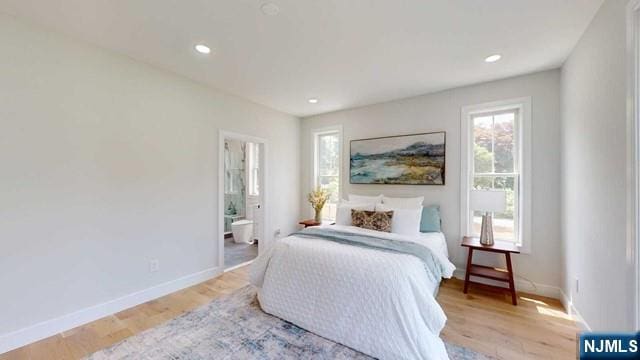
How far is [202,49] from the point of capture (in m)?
2.38

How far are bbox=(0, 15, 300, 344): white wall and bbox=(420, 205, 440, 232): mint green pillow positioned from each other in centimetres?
285

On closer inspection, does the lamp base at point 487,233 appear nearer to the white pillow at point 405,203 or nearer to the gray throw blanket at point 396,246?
the white pillow at point 405,203

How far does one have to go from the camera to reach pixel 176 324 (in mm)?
2254

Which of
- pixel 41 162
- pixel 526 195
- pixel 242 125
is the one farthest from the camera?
pixel 242 125

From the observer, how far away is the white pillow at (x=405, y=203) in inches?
133

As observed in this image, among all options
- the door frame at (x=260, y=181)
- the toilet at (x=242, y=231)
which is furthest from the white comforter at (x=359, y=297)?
the toilet at (x=242, y=231)

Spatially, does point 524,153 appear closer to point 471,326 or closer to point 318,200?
point 471,326

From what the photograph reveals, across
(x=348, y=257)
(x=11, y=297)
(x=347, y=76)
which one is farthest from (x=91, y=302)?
(x=347, y=76)

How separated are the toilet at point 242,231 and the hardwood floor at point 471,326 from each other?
6.75 ft

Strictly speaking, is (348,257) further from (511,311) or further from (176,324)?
(511,311)

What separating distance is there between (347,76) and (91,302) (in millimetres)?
3508

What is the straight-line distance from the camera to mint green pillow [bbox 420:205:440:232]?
3246 mm

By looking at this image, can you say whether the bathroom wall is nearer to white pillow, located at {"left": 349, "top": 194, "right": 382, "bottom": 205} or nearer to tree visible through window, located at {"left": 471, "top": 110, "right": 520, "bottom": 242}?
white pillow, located at {"left": 349, "top": 194, "right": 382, "bottom": 205}

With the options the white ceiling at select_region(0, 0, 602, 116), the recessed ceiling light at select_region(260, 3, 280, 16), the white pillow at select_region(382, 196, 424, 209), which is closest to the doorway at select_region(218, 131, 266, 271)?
the white ceiling at select_region(0, 0, 602, 116)
